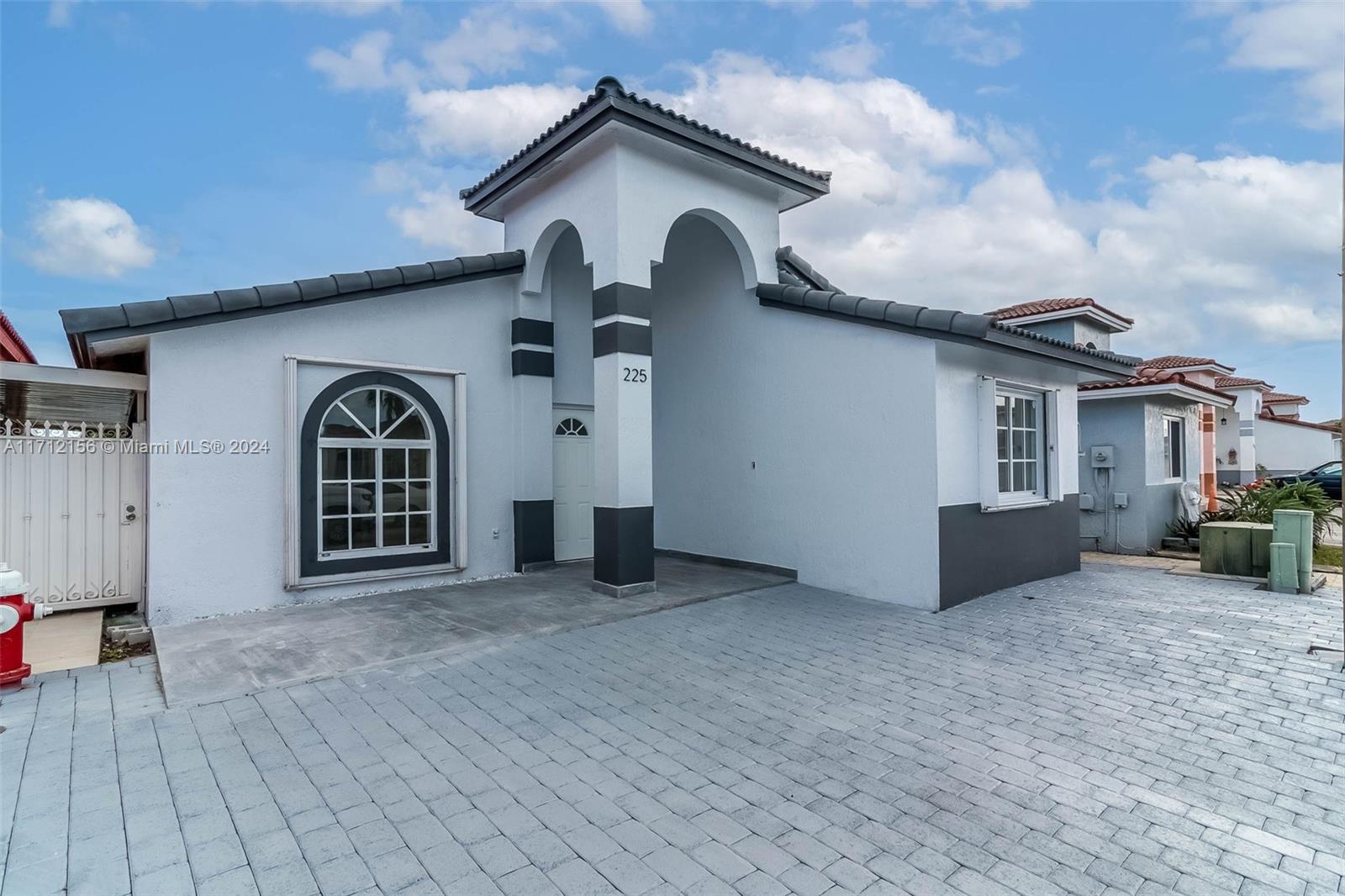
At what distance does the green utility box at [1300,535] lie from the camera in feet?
24.7

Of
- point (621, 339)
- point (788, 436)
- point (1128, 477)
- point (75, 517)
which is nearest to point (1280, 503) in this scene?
point (1128, 477)

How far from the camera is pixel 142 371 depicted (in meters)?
7.36

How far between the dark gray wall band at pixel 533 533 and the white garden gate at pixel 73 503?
152 inches

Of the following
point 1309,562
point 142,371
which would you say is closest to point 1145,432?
point 1309,562

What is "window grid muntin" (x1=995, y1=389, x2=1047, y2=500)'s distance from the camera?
7.66 m

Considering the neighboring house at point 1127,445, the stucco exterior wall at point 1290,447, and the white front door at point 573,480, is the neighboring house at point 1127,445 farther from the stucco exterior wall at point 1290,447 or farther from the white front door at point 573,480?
the stucco exterior wall at point 1290,447

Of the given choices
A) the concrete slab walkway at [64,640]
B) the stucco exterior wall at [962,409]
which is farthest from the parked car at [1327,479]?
the concrete slab walkway at [64,640]

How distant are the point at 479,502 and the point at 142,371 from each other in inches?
159

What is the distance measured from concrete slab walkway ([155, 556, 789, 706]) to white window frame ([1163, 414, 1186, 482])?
8.59m

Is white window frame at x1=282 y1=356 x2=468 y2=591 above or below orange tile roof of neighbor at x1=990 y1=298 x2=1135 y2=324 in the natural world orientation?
below

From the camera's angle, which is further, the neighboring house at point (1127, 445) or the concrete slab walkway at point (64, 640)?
the neighboring house at point (1127, 445)

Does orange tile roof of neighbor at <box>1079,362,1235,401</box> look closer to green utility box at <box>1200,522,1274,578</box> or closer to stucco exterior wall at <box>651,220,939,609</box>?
green utility box at <box>1200,522,1274,578</box>

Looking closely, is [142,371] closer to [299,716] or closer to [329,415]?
[329,415]

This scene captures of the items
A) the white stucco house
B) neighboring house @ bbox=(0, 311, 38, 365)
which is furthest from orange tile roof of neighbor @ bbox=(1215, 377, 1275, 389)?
neighboring house @ bbox=(0, 311, 38, 365)
